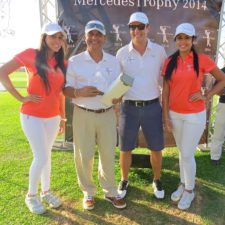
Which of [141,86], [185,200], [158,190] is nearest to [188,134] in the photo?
[141,86]

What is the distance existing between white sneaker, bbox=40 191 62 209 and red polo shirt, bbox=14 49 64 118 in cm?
106

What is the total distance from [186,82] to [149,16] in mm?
2221

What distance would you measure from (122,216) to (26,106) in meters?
1.62

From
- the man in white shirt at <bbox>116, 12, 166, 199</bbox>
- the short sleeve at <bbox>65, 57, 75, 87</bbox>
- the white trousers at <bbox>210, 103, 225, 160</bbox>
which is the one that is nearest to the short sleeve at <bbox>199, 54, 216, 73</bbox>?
the man in white shirt at <bbox>116, 12, 166, 199</bbox>

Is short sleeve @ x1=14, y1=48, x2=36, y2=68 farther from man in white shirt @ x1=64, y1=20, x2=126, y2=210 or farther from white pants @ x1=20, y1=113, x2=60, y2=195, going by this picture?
white pants @ x1=20, y1=113, x2=60, y2=195

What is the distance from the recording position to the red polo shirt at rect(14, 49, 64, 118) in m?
3.40

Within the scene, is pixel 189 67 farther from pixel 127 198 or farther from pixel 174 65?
pixel 127 198

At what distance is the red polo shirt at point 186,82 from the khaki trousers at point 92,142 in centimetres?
72

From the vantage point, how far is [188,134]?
372cm

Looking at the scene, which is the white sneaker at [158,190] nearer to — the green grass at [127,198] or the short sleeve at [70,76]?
the green grass at [127,198]

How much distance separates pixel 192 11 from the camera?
542 centimetres

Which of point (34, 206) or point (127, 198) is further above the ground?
point (34, 206)

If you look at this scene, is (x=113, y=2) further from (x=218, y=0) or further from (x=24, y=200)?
(x=24, y=200)

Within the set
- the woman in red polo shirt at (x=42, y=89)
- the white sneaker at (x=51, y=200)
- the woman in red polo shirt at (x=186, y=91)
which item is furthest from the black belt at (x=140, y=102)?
the white sneaker at (x=51, y=200)
